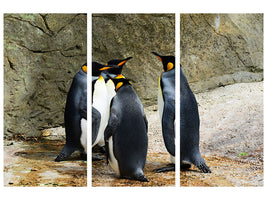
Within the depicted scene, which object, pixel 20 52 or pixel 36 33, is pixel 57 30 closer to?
pixel 36 33

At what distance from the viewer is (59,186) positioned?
129 inches

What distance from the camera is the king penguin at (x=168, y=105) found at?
3471mm

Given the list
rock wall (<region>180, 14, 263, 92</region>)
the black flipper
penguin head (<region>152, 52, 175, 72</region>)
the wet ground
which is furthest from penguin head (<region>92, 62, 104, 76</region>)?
rock wall (<region>180, 14, 263, 92</region>)

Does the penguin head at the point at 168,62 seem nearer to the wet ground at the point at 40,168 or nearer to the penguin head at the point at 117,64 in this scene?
the penguin head at the point at 117,64

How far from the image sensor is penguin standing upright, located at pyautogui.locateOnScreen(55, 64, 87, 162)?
13.0 feet

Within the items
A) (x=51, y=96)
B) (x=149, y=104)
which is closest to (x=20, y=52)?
(x=51, y=96)

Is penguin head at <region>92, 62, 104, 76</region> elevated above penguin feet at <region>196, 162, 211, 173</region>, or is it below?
above

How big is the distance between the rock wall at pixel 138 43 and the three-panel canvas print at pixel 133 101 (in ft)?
0.04

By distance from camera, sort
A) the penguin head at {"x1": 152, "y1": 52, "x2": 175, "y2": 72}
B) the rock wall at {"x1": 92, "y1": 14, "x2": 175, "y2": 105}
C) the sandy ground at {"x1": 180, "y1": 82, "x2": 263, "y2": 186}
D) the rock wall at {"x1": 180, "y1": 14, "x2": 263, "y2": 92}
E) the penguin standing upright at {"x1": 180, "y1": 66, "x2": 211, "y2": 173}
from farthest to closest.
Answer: the rock wall at {"x1": 180, "y1": 14, "x2": 263, "y2": 92} → the rock wall at {"x1": 92, "y1": 14, "x2": 175, "y2": 105} → the penguin head at {"x1": 152, "y1": 52, "x2": 175, "y2": 72} → the penguin standing upright at {"x1": 180, "y1": 66, "x2": 211, "y2": 173} → the sandy ground at {"x1": 180, "y1": 82, "x2": 263, "y2": 186}

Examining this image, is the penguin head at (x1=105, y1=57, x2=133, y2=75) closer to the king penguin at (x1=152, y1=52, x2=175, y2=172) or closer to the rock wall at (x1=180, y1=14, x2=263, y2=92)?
the king penguin at (x1=152, y1=52, x2=175, y2=172)

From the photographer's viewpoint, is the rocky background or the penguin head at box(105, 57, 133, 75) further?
the rocky background

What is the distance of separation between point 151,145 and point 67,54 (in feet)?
6.70

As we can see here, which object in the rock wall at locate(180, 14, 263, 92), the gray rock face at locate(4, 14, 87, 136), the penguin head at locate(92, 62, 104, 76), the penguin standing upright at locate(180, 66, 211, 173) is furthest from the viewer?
the gray rock face at locate(4, 14, 87, 136)

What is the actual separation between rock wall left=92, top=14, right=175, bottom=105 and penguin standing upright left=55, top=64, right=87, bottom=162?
39 cm
